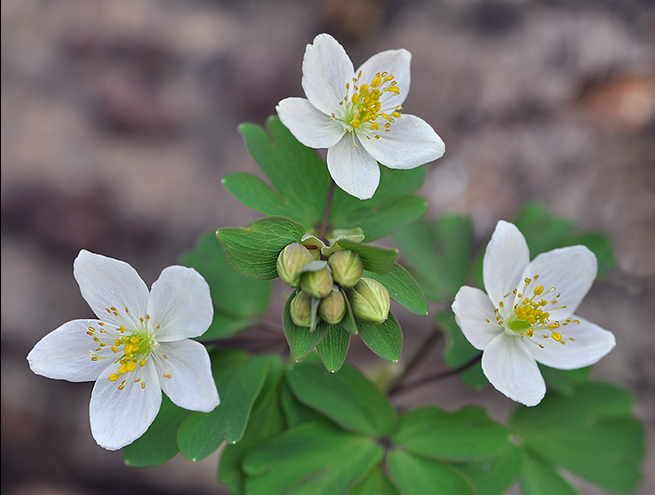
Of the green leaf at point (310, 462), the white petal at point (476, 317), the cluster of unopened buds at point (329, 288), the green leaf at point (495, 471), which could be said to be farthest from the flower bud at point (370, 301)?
the green leaf at point (495, 471)

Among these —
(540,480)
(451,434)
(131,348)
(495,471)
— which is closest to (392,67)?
(131,348)

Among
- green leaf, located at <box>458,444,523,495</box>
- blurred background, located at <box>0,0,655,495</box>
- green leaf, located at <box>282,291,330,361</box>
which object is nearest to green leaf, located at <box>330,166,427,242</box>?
green leaf, located at <box>282,291,330,361</box>

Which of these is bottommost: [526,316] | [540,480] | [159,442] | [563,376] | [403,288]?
[540,480]

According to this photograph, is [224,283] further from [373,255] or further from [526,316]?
[526,316]

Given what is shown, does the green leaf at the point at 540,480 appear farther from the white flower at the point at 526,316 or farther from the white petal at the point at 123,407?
the white petal at the point at 123,407

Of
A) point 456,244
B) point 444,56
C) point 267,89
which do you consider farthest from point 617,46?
point 267,89

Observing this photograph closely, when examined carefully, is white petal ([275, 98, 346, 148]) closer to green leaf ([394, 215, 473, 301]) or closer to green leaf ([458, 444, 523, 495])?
green leaf ([394, 215, 473, 301])
